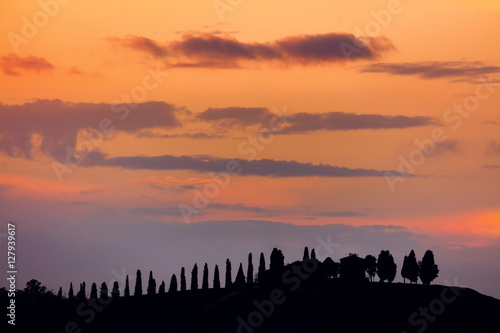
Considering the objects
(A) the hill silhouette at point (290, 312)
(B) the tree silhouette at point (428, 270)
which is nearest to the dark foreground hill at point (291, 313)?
(A) the hill silhouette at point (290, 312)

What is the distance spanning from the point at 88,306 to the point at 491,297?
3582 inches

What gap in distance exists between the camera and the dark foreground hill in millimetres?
140125

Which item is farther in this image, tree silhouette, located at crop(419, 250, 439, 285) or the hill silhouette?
tree silhouette, located at crop(419, 250, 439, 285)

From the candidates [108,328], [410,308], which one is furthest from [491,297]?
[108,328]

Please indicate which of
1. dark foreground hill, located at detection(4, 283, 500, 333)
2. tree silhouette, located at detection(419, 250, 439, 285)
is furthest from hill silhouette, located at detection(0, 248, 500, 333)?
tree silhouette, located at detection(419, 250, 439, 285)

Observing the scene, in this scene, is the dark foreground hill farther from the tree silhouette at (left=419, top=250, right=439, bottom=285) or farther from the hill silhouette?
the tree silhouette at (left=419, top=250, right=439, bottom=285)

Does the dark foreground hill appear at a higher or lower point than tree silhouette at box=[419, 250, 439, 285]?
lower

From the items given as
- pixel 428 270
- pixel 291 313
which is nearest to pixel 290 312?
pixel 291 313

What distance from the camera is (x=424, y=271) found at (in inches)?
7810

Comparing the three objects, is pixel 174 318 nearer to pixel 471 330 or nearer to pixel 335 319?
pixel 335 319

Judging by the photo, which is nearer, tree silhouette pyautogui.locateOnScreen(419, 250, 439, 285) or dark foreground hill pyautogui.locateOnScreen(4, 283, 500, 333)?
dark foreground hill pyautogui.locateOnScreen(4, 283, 500, 333)

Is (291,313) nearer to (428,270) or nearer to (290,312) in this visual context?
(290,312)

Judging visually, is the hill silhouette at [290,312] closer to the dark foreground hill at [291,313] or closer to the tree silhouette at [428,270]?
the dark foreground hill at [291,313]

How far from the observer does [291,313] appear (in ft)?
488
